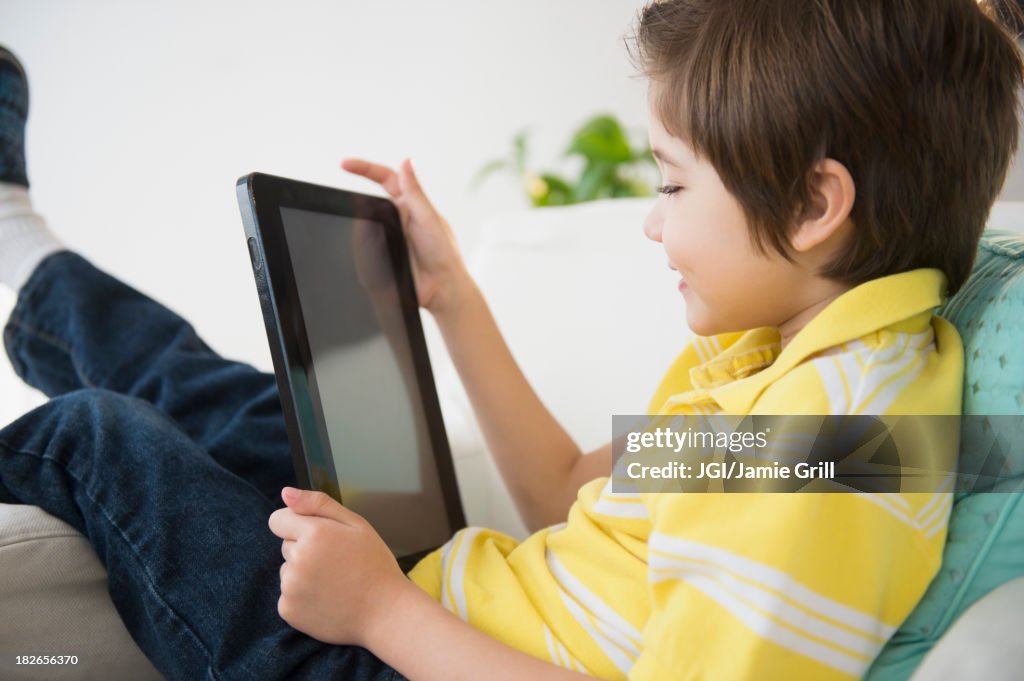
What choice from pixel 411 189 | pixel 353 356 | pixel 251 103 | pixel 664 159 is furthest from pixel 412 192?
pixel 251 103

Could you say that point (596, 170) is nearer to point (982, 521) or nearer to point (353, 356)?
point (353, 356)

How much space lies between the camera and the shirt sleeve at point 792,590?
49 cm

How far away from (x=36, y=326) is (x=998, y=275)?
0.98m

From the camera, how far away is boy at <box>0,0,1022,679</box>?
51 centimetres

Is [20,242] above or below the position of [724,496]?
above

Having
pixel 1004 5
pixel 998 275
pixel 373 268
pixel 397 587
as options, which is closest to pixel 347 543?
pixel 397 587

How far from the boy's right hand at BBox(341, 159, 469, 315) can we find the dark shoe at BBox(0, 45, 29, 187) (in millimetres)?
489

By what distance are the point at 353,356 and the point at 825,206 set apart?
0.41 metres

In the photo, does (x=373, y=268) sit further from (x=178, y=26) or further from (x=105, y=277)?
(x=178, y=26)

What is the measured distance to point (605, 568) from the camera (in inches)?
25.5

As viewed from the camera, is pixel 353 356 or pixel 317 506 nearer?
pixel 317 506

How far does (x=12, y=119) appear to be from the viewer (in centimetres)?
109

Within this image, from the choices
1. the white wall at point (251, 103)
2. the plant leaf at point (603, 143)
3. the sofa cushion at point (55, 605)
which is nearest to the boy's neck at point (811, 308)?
the sofa cushion at point (55, 605)

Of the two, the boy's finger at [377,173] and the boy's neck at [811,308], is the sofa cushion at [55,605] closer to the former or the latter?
the boy's finger at [377,173]
